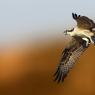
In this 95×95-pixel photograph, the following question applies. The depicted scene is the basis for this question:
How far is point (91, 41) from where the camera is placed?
4.58m

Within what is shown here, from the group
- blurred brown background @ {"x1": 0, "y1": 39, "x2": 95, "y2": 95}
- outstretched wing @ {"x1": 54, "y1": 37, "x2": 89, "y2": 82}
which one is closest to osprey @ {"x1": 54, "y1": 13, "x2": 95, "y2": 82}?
outstretched wing @ {"x1": 54, "y1": 37, "x2": 89, "y2": 82}

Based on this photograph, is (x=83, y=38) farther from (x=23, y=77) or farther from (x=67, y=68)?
(x=23, y=77)

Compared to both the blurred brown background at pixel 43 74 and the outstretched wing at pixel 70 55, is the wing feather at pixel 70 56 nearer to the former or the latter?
the outstretched wing at pixel 70 55

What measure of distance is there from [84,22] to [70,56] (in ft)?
2.32

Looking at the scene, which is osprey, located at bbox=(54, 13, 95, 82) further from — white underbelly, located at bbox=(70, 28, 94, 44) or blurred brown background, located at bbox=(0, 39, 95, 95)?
blurred brown background, located at bbox=(0, 39, 95, 95)

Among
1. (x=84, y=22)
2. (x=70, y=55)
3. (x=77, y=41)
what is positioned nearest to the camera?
(x=84, y=22)

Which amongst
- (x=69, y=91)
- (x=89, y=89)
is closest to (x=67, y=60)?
(x=89, y=89)

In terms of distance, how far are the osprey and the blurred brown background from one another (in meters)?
4.40

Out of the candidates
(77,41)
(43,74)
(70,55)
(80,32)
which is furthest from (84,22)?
(43,74)

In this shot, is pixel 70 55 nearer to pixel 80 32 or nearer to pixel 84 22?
pixel 80 32

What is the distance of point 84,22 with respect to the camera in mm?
4457

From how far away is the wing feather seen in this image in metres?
4.92

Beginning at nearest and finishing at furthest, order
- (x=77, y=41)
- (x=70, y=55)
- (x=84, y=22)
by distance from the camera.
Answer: (x=84, y=22)
(x=77, y=41)
(x=70, y=55)

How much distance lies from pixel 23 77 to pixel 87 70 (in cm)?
113
